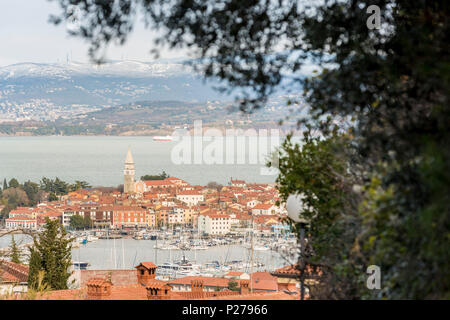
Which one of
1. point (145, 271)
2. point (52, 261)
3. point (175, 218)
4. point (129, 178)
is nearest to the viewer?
point (145, 271)

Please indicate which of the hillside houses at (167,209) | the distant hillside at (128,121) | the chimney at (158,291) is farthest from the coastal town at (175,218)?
the chimney at (158,291)

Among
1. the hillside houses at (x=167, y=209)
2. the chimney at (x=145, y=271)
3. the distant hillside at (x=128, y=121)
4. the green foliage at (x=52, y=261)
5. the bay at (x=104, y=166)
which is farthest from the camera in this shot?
the bay at (x=104, y=166)

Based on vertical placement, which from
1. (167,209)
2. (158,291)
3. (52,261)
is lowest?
(167,209)

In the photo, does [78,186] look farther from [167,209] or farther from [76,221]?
[167,209]

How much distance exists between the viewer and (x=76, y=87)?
79125 mm

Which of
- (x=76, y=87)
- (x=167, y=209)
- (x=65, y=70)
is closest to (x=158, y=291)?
(x=167, y=209)

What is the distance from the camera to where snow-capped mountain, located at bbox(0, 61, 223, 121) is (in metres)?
69.2

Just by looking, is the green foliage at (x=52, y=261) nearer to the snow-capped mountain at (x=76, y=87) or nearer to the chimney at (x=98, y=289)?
the chimney at (x=98, y=289)

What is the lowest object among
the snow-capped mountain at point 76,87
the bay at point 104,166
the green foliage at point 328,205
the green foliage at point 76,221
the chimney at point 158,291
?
the green foliage at point 76,221

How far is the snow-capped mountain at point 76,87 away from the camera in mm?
69238

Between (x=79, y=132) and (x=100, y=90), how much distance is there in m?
13.4

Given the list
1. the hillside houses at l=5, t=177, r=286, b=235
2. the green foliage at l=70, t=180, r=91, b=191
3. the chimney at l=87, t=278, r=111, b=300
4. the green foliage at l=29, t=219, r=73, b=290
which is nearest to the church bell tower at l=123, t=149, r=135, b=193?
the hillside houses at l=5, t=177, r=286, b=235
